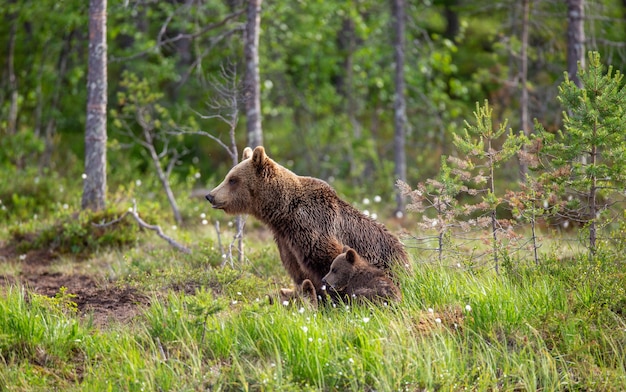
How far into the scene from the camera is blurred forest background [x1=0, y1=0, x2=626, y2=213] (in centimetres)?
1598

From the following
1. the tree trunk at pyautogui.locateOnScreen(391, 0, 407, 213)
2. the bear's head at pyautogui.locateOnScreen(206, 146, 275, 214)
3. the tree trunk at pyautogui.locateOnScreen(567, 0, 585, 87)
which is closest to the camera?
the bear's head at pyautogui.locateOnScreen(206, 146, 275, 214)

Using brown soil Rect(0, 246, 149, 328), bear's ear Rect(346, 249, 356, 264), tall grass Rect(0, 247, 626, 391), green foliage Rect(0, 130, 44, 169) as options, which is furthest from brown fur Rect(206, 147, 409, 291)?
green foliage Rect(0, 130, 44, 169)

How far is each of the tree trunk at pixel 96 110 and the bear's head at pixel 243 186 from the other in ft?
13.0

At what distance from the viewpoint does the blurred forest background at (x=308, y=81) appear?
16.0m

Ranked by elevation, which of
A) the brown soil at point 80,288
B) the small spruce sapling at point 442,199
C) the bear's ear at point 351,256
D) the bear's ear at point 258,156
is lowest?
the brown soil at point 80,288

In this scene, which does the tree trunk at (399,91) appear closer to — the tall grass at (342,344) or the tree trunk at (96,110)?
the tree trunk at (96,110)

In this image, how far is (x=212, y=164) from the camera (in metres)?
19.9

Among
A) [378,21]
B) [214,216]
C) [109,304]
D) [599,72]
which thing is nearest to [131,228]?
[214,216]

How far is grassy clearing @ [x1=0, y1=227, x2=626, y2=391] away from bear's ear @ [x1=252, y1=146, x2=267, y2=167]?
5.19ft

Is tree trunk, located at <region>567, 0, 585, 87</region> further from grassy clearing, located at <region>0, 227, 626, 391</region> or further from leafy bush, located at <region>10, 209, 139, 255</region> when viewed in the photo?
leafy bush, located at <region>10, 209, 139, 255</region>

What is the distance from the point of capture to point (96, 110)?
11.2 metres

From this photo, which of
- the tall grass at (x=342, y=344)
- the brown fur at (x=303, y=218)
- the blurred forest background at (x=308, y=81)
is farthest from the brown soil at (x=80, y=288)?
the blurred forest background at (x=308, y=81)

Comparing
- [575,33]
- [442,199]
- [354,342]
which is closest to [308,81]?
[575,33]

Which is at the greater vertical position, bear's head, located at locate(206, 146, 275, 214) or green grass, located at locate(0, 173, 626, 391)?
bear's head, located at locate(206, 146, 275, 214)
